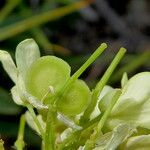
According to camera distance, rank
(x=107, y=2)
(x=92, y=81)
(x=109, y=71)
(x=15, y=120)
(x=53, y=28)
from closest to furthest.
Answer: (x=109, y=71) < (x=15, y=120) < (x=92, y=81) < (x=53, y=28) < (x=107, y=2)

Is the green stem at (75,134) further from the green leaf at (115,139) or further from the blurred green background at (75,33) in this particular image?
the blurred green background at (75,33)

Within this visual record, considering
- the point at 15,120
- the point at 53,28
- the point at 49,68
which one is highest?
the point at 49,68

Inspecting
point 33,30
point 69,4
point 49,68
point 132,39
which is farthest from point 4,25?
point 49,68

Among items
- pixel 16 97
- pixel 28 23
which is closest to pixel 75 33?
pixel 28 23

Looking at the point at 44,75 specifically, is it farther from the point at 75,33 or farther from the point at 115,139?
the point at 75,33

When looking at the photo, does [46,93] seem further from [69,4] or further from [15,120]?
[69,4]
